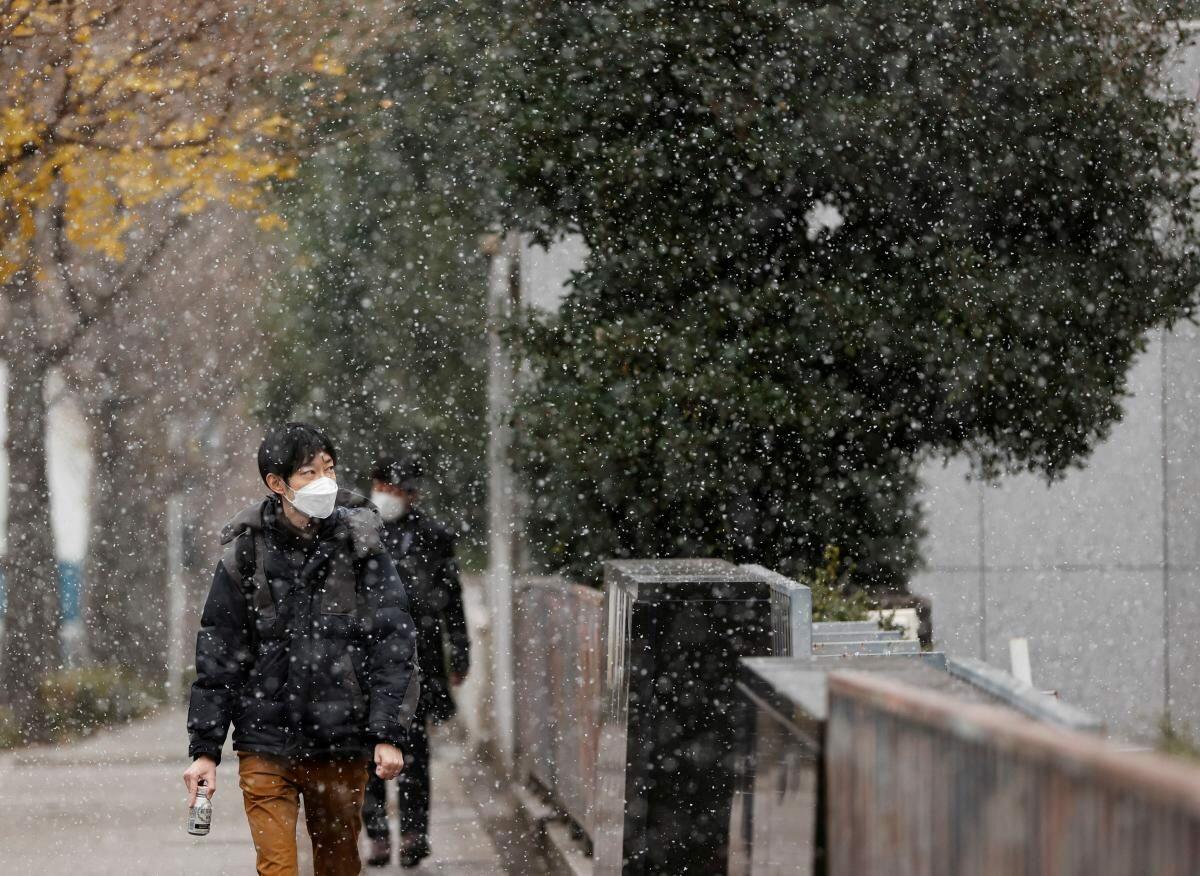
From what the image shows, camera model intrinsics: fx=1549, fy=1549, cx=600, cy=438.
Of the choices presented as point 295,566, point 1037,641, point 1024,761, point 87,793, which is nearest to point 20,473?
point 87,793

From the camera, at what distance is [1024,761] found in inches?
61.2

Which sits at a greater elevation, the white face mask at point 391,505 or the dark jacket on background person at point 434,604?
the white face mask at point 391,505

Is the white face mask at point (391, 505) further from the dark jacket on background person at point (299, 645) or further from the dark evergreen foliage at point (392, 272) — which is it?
the dark evergreen foliage at point (392, 272)

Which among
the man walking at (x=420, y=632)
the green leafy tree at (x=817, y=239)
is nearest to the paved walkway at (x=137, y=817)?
the man walking at (x=420, y=632)

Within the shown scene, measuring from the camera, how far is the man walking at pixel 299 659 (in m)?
4.14

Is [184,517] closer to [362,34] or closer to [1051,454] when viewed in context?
[362,34]

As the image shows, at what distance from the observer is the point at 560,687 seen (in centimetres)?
731

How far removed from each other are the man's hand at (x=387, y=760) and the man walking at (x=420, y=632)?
2.32m

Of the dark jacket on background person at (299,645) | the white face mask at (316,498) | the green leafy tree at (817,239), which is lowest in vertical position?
the dark jacket on background person at (299,645)

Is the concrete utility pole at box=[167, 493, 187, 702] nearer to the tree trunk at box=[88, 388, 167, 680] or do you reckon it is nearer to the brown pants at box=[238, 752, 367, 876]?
the tree trunk at box=[88, 388, 167, 680]

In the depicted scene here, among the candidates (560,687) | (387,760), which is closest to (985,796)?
(387,760)

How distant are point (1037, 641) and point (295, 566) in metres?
6.11

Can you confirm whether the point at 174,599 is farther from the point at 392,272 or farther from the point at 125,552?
the point at 392,272

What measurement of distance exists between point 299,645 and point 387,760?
1.27ft
